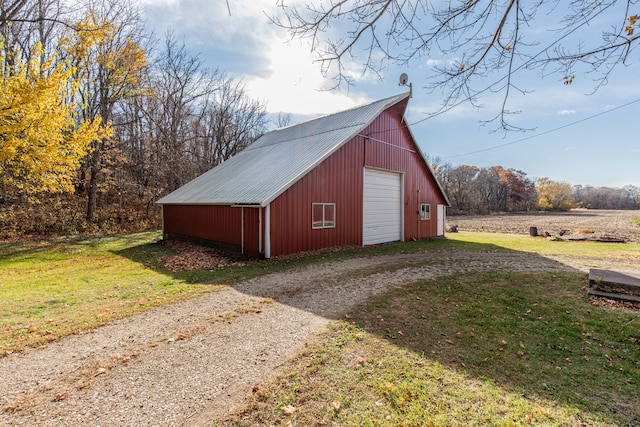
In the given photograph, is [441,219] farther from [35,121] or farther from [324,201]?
[35,121]

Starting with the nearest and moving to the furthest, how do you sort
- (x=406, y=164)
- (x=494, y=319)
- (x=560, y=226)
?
(x=494, y=319), (x=406, y=164), (x=560, y=226)

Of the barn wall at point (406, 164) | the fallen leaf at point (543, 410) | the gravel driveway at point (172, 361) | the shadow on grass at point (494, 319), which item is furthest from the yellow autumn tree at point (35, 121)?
the fallen leaf at point (543, 410)

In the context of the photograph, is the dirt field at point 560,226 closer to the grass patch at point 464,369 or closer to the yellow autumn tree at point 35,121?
the grass patch at point 464,369

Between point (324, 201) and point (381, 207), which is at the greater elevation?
point (324, 201)

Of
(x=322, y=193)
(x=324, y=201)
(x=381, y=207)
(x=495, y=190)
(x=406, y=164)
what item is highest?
(x=495, y=190)

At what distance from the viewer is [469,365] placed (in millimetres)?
3627

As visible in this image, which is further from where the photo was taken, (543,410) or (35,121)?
(35,121)

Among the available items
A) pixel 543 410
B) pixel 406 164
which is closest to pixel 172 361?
pixel 543 410

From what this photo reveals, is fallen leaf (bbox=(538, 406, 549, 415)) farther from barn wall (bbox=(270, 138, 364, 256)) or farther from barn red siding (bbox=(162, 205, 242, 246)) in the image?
barn red siding (bbox=(162, 205, 242, 246))

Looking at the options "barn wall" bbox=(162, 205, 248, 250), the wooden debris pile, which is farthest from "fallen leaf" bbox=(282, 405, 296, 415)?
"barn wall" bbox=(162, 205, 248, 250)

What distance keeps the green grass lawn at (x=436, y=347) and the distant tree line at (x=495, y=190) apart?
49804 mm

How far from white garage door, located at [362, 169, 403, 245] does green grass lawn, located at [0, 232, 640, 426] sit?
243 inches

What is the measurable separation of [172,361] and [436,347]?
11.3 feet

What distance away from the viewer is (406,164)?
51.9ft
